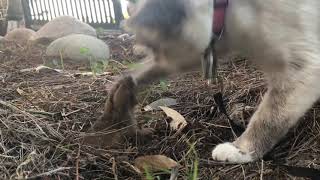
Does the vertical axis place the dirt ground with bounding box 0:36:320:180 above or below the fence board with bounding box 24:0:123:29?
above

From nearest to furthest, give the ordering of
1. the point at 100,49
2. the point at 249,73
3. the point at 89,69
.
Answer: the point at 249,73, the point at 89,69, the point at 100,49

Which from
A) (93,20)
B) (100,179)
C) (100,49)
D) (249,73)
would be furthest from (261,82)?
(93,20)

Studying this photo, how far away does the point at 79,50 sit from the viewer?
13.2ft

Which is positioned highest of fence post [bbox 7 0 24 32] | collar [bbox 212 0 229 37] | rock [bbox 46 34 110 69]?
collar [bbox 212 0 229 37]

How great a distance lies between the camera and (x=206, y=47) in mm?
1808

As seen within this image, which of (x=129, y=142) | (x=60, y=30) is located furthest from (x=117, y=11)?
(x=129, y=142)

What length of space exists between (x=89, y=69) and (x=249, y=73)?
52.3 inches

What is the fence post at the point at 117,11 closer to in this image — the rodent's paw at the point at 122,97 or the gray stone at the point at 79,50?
the gray stone at the point at 79,50

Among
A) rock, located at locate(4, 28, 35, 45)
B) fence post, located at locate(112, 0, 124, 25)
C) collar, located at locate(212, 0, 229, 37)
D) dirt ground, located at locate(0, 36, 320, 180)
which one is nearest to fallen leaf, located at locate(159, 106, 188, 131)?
dirt ground, located at locate(0, 36, 320, 180)

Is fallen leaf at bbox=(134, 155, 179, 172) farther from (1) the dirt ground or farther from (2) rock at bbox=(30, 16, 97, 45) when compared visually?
(2) rock at bbox=(30, 16, 97, 45)

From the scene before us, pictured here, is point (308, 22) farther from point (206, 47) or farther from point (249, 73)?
point (249, 73)

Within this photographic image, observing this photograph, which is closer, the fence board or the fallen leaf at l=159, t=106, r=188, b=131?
the fallen leaf at l=159, t=106, r=188, b=131

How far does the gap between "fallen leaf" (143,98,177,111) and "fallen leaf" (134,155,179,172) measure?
2.02ft

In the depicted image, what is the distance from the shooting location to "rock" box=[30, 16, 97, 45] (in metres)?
5.00
